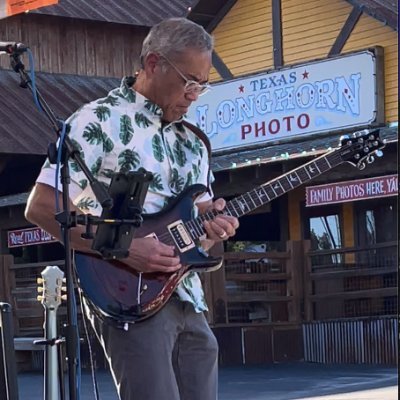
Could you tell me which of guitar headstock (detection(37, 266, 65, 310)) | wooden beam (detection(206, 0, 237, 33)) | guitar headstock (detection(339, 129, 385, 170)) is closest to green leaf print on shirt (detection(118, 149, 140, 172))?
guitar headstock (detection(339, 129, 385, 170))

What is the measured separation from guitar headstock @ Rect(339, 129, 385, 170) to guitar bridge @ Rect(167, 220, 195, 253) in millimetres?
1471

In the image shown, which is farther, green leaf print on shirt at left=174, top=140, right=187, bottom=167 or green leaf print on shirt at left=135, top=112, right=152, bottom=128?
green leaf print on shirt at left=174, top=140, right=187, bottom=167

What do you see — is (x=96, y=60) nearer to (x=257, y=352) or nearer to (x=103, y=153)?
(x=257, y=352)

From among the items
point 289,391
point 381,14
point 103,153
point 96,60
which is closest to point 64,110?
point 96,60

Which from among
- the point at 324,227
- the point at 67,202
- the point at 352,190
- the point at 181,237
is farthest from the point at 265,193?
the point at 324,227

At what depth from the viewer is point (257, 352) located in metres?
14.9

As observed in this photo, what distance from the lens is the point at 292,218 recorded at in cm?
1803

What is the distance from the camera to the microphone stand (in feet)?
13.1

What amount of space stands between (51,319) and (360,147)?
6.31ft

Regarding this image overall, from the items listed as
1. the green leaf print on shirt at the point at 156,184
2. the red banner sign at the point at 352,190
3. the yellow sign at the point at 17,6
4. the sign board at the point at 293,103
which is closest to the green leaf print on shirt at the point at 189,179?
the green leaf print on shirt at the point at 156,184

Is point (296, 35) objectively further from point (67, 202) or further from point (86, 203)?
point (67, 202)

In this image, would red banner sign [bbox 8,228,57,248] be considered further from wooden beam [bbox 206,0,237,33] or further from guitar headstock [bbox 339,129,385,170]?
guitar headstock [bbox 339,129,385,170]

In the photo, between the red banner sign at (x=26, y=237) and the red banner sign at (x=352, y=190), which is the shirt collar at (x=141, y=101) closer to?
the red banner sign at (x=352, y=190)

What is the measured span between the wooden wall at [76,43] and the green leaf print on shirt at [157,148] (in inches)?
753
